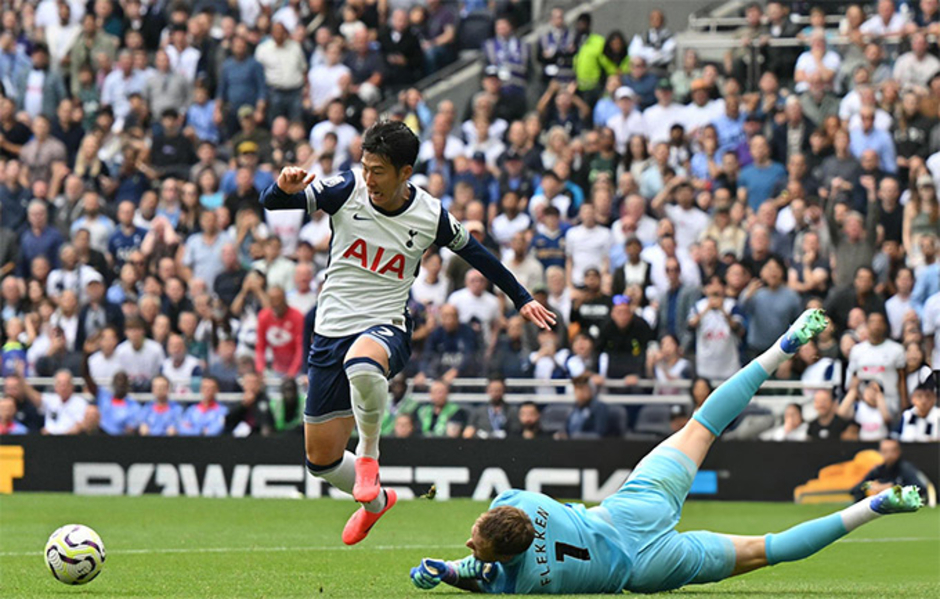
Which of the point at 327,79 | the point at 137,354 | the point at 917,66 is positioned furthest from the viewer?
the point at 327,79

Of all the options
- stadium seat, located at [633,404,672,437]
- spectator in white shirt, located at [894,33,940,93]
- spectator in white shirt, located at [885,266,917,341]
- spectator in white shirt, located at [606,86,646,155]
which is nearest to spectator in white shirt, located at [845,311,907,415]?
spectator in white shirt, located at [885,266,917,341]

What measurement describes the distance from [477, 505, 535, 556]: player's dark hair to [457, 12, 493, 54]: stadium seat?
57.5 feet

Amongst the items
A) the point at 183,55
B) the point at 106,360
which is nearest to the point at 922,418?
the point at 106,360

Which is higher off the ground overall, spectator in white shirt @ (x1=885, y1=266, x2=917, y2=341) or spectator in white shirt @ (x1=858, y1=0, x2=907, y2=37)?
spectator in white shirt @ (x1=858, y1=0, x2=907, y2=37)

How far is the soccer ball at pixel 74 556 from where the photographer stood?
9.64 metres

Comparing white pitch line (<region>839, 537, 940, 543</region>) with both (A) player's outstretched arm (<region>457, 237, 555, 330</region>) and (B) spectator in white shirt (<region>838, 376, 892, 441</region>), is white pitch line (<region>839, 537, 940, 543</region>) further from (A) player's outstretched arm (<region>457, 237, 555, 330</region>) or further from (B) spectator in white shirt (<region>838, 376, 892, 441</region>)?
(A) player's outstretched arm (<region>457, 237, 555, 330</region>)

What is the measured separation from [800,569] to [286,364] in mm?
9269

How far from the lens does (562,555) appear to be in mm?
8875

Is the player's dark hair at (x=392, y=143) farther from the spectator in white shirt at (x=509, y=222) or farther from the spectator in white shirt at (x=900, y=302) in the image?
the spectator in white shirt at (x=509, y=222)

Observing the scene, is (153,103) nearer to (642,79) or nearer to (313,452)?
(642,79)

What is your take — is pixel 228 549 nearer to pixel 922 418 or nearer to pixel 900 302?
pixel 922 418

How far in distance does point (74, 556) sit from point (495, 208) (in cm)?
1224

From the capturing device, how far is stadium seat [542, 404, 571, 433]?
18.7 meters

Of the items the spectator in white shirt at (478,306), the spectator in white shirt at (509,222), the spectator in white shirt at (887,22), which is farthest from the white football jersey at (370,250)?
the spectator in white shirt at (887,22)
